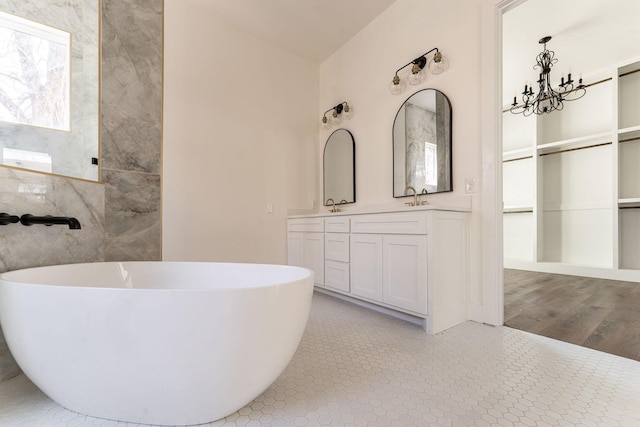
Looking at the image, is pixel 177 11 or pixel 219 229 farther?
pixel 219 229

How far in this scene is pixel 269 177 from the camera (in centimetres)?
318

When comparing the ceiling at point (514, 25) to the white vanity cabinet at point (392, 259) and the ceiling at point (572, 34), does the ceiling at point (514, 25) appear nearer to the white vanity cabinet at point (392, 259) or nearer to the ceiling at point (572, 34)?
the ceiling at point (572, 34)

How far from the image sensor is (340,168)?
3295mm

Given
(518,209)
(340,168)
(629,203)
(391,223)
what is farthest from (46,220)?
(629,203)

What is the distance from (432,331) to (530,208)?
373 cm

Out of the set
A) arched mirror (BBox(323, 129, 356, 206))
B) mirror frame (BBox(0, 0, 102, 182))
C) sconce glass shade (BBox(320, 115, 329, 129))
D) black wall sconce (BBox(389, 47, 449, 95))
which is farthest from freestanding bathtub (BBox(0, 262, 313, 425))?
sconce glass shade (BBox(320, 115, 329, 129))

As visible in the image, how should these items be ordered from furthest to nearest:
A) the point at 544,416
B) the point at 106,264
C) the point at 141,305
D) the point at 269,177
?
the point at 269,177 → the point at 106,264 → the point at 544,416 → the point at 141,305

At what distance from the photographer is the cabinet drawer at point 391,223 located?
1827 millimetres

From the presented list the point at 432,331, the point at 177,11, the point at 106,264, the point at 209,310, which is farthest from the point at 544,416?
the point at 177,11

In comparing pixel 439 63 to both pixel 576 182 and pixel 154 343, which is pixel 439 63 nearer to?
pixel 154 343

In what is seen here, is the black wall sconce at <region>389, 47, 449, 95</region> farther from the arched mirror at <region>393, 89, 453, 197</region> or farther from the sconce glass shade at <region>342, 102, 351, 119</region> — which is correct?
the sconce glass shade at <region>342, 102, 351, 119</region>

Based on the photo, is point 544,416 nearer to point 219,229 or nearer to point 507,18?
point 219,229

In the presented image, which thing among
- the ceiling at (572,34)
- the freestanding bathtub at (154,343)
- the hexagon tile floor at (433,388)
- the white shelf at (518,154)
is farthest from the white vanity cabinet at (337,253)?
the white shelf at (518,154)

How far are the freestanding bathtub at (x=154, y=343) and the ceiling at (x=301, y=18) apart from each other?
2.83 meters
